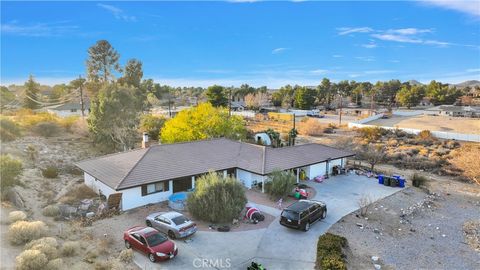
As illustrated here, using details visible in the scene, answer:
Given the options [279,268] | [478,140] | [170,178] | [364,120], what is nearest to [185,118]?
[170,178]

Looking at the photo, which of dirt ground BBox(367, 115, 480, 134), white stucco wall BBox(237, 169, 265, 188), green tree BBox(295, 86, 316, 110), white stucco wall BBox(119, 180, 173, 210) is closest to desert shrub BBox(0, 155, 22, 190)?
white stucco wall BBox(119, 180, 173, 210)

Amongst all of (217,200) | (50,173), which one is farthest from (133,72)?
(217,200)

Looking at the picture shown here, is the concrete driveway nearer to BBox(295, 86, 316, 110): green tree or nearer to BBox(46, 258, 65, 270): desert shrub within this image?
BBox(46, 258, 65, 270): desert shrub

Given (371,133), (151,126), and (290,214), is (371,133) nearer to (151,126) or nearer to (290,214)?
(151,126)

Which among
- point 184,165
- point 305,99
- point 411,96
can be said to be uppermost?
point 411,96

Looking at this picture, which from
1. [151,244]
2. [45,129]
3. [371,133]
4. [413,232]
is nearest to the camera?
[151,244]

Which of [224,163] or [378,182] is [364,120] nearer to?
[378,182]
